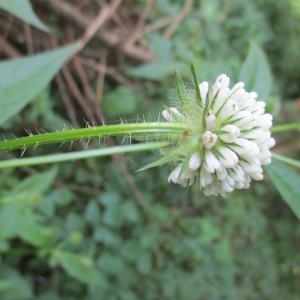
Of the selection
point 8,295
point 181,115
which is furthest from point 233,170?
point 8,295

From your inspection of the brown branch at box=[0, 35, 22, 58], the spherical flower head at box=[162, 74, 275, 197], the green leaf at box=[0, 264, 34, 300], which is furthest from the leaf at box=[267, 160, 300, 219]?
the brown branch at box=[0, 35, 22, 58]

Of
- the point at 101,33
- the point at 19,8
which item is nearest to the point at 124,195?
the point at 101,33

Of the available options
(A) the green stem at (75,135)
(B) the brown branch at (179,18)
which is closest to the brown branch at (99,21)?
(B) the brown branch at (179,18)

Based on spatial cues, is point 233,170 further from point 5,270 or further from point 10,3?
point 5,270

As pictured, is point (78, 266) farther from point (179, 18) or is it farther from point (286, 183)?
point (179, 18)

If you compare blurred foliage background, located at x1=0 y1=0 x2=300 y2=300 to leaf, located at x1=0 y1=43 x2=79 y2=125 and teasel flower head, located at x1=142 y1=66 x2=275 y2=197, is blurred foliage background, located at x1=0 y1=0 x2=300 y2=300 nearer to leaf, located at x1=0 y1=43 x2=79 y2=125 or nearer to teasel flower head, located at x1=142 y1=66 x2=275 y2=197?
leaf, located at x1=0 y1=43 x2=79 y2=125

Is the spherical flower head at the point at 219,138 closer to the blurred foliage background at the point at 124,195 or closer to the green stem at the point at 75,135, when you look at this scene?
the green stem at the point at 75,135
